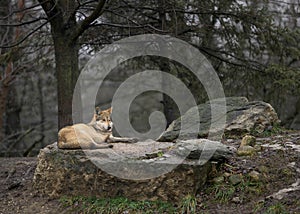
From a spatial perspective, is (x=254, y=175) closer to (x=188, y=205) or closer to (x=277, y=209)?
(x=277, y=209)

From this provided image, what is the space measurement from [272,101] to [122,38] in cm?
423

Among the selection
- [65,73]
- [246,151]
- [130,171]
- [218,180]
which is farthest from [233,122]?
[65,73]

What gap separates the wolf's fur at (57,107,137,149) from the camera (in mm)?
5781

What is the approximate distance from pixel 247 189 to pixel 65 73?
12.8 feet

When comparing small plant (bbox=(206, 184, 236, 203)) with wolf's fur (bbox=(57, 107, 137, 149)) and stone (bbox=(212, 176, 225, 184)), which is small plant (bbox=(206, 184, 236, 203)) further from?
wolf's fur (bbox=(57, 107, 137, 149))

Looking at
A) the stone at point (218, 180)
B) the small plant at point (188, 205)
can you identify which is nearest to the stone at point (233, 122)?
the stone at point (218, 180)

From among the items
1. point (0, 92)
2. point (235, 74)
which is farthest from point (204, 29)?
point (0, 92)

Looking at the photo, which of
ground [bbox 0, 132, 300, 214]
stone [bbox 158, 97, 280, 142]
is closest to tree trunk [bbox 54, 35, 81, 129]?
ground [bbox 0, 132, 300, 214]

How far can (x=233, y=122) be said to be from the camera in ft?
23.7

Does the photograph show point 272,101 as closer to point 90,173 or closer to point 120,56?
point 120,56

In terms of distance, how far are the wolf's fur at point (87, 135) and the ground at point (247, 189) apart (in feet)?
2.59

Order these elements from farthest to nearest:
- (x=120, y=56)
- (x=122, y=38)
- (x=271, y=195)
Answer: (x=120, y=56) < (x=122, y=38) < (x=271, y=195)

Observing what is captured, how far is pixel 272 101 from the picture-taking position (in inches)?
414

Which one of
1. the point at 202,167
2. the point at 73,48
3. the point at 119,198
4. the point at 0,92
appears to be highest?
the point at 73,48
